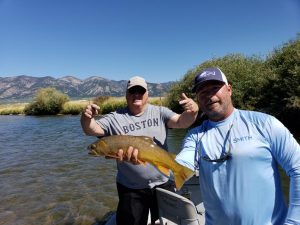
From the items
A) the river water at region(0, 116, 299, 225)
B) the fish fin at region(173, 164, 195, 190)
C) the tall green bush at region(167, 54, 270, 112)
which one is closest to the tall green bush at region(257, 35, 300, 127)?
the tall green bush at region(167, 54, 270, 112)

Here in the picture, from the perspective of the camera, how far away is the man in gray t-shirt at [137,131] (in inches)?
168

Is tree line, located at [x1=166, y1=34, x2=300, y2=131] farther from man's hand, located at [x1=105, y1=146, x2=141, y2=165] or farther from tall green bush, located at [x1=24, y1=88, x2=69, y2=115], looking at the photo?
tall green bush, located at [x1=24, y1=88, x2=69, y2=115]

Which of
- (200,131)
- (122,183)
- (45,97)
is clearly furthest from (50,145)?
(45,97)

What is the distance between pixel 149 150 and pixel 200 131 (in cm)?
96

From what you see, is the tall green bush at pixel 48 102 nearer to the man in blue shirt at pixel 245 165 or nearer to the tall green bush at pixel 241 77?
the tall green bush at pixel 241 77

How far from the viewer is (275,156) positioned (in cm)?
240

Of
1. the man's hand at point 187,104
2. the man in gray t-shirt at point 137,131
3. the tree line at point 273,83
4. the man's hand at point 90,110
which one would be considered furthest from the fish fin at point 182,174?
the tree line at point 273,83

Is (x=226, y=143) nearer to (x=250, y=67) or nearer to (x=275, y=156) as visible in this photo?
(x=275, y=156)

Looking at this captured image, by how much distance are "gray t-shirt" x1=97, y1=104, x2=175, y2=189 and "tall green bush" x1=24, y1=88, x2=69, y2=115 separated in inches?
2327

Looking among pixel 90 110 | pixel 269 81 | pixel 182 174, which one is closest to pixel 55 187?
pixel 90 110

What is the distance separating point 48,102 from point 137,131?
197 feet

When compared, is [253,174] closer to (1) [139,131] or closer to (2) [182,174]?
(2) [182,174]

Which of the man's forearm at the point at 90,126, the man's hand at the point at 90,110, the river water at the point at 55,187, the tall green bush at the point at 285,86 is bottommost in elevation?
the river water at the point at 55,187

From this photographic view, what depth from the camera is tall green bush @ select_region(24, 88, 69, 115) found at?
201 feet
